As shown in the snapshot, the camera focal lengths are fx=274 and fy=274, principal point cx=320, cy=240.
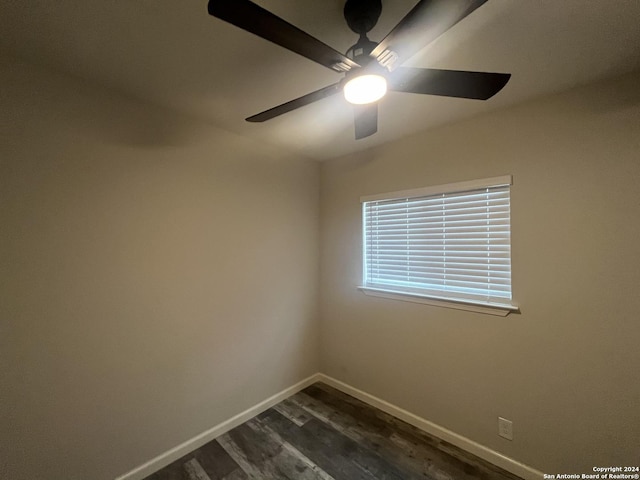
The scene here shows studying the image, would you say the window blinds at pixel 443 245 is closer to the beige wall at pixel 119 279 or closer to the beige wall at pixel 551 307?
the beige wall at pixel 551 307

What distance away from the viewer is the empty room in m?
1.21

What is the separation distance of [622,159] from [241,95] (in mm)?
2163

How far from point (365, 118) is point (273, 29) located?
0.73m

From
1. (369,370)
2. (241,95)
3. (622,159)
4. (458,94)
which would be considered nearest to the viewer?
(458,94)

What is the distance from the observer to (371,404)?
250cm

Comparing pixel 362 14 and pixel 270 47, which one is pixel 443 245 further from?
pixel 270 47

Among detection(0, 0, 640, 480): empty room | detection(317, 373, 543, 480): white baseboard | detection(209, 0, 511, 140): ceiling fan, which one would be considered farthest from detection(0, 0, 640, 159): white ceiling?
detection(317, 373, 543, 480): white baseboard

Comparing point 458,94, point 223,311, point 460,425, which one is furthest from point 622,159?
point 223,311

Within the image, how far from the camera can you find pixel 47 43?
1284 mm

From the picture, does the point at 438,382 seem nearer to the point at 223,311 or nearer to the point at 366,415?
the point at 366,415

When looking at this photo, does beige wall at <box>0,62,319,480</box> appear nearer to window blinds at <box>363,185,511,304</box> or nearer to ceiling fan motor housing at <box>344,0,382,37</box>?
window blinds at <box>363,185,511,304</box>

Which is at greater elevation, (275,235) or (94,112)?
(94,112)

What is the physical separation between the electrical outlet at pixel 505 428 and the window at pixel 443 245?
70 cm

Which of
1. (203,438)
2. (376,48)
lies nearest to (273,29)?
(376,48)
